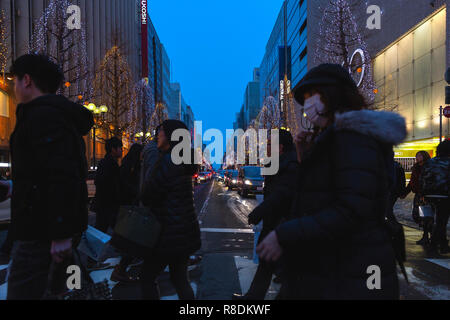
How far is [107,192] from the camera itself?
19.3ft

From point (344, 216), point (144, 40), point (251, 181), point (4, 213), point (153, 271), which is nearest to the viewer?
point (344, 216)

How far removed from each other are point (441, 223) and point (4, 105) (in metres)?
27.4

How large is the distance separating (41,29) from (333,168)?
23.6 meters

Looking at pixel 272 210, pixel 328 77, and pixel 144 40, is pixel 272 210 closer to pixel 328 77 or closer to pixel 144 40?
pixel 328 77

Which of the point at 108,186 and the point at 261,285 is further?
the point at 108,186

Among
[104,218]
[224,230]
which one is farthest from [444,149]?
[104,218]

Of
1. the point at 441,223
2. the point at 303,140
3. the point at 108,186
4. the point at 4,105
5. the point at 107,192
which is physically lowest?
the point at 441,223

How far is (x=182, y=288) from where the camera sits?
10.5 feet

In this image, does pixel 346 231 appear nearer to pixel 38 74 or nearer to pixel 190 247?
pixel 190 247

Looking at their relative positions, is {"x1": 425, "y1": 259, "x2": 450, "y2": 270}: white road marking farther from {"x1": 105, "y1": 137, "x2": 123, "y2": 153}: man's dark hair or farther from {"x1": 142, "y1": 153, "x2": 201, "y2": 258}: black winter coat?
{"x1": 105, "y1": 137, "x2": 123, "y2": 153}: man's dark hair

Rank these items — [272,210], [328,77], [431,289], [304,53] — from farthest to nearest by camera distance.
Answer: [304,53], [431,289], [272,210], [328,77]

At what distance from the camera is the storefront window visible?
22.6 m

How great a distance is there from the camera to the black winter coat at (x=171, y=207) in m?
3.00

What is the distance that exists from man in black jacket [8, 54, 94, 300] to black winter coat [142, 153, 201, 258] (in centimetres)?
89
